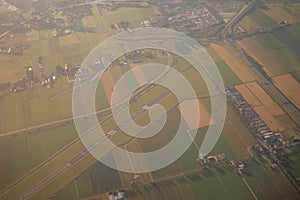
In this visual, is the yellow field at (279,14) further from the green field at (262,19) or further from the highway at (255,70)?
the highway at (255,70)

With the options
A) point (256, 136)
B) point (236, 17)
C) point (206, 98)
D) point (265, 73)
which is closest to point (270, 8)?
point (236, 17)

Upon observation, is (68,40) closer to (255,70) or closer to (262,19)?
(255,70)

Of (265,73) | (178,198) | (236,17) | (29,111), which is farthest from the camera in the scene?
(236,17)

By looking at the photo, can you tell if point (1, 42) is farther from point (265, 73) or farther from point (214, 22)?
point (265, 73)

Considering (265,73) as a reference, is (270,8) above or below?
above

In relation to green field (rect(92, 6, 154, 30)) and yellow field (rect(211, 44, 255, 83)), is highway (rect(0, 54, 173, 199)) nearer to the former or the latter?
yellow field (rect(211, 44, 255, 83))

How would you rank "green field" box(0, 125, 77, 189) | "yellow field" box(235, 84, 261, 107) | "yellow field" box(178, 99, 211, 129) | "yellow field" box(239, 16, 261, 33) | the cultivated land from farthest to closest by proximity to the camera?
"yellow field" box(239, 16, 261, 33)
"yellow field" box(235, 84, 261, 107)
"yellow field" box(178, 99, 211, 129)
"green field" box(0, 125, 77, 189)
the cultivated land

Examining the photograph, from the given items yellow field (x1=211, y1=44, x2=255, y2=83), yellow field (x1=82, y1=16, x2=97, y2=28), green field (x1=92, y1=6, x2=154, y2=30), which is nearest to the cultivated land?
yellow field (x1=211, y1=44, x2=255, y2=83)
